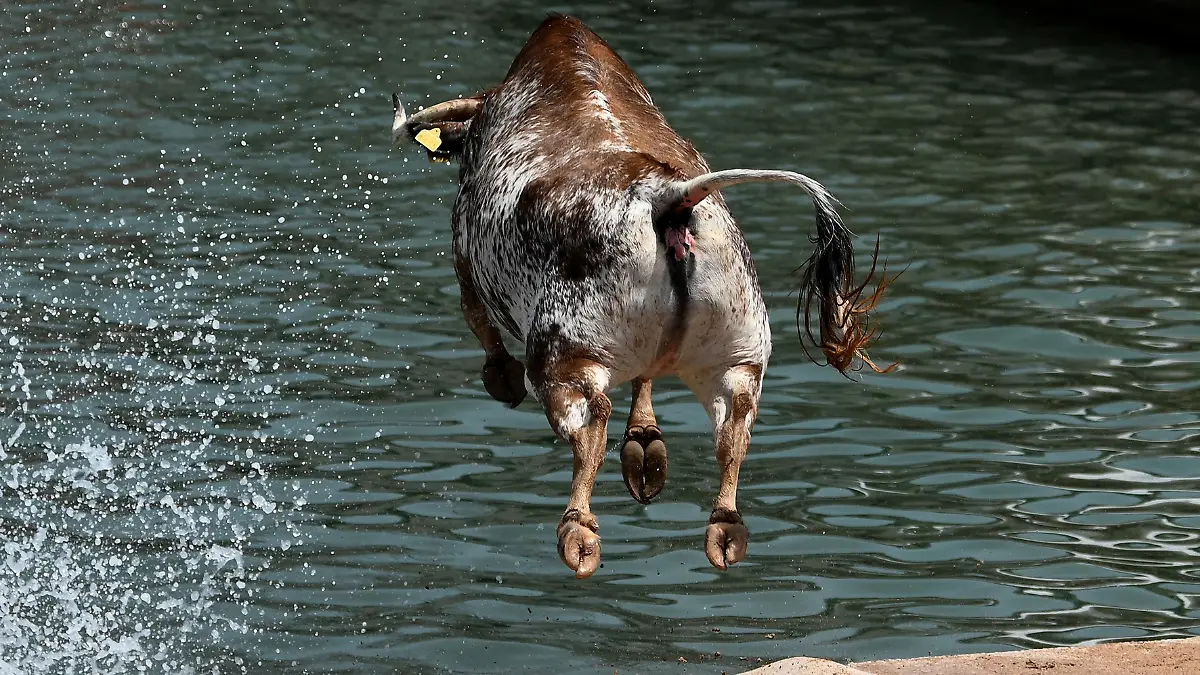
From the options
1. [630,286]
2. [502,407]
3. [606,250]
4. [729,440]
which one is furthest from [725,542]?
[502,407]

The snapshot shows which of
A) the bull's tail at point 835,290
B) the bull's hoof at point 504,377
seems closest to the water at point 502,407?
the bull's hoof at point 504,377

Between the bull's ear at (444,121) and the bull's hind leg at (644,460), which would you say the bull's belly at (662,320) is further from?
the bull's ear at (444,121)

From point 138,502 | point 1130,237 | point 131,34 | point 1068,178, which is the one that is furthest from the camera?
point 131,34

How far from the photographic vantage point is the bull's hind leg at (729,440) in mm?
6215

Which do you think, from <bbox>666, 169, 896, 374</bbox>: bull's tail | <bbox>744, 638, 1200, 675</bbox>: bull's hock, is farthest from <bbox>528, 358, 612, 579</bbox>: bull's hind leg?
<bbox>744, 638, 1200, 675</bbox>: bull's hock

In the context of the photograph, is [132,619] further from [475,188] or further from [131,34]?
[131,34]

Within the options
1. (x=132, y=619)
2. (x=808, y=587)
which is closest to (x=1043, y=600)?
(x=808, y=587)

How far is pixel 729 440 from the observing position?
6.32 metres

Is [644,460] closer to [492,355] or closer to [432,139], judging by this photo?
[492,355]

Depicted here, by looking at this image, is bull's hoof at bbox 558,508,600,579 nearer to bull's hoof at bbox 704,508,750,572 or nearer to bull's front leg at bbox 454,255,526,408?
bull's hoof at bbox 704,508,750,572

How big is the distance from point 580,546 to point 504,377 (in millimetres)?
1942

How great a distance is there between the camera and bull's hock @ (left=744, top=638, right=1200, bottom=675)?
7.16 meters

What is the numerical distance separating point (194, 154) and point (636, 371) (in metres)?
9.97

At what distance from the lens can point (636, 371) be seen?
249 inches
